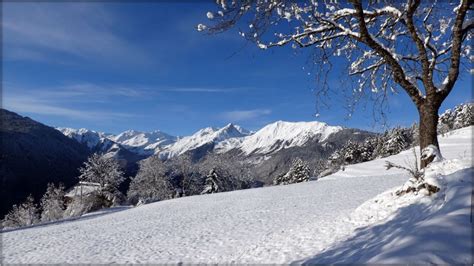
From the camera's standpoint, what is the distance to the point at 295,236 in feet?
30.7

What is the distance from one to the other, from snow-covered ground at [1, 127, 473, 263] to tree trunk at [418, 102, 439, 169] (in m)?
0.60

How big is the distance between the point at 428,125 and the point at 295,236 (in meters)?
4.66

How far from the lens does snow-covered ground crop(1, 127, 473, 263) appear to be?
3.79 m

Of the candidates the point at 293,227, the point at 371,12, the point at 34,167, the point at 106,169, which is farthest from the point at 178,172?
the point at 34,167

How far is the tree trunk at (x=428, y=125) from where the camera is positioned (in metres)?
7.22

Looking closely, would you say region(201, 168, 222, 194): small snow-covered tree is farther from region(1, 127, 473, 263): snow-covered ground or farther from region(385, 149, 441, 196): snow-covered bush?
region(385, 149, 441, 196): snow-covered bush

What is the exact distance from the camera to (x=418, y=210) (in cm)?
635

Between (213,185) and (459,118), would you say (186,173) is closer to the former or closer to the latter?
(213,185)

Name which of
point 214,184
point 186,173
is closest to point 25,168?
point 186,173

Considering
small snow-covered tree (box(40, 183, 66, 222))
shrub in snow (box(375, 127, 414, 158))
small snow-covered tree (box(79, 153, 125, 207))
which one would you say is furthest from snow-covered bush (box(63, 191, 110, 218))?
shrub in snow (box(375, 127, 414, 158))

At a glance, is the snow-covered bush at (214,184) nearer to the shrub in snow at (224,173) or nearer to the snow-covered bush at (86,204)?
the shrub in snow at (224,173)

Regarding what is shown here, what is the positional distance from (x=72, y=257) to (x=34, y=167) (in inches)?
6783

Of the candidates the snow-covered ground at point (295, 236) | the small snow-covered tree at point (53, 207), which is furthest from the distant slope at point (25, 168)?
the snow-covered ground at point (295, 236)

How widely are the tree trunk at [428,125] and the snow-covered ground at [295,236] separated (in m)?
0.60
